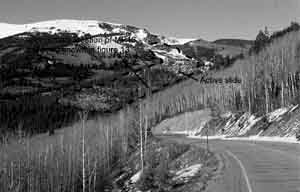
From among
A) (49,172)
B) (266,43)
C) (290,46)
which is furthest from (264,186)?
(266,43)

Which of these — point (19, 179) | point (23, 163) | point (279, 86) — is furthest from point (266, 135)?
point (23, 163)

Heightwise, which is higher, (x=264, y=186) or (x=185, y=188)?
(x=264, y=186)

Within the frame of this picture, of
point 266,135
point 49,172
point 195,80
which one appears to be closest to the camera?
point 266,135

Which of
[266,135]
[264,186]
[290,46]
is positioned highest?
[290,46]

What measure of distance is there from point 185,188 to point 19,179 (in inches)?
2106

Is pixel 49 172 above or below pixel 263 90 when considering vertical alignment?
below

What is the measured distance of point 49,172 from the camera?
7381 cm

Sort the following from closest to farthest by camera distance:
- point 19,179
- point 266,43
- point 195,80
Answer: point 19,179
point 266,43
point 195,80

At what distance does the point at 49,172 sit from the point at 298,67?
59592mm

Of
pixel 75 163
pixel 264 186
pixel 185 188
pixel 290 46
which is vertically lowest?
pixel 75 163

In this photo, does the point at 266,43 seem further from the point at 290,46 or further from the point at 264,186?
the point at 264,186

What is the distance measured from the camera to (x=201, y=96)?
156 meters

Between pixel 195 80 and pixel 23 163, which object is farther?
pixel 195 80

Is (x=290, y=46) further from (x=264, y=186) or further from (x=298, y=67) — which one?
(x=264, y=186)
